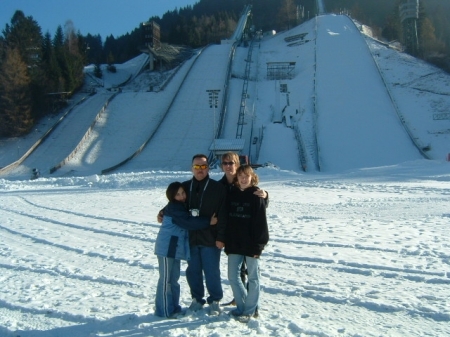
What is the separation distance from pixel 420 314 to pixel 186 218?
75.4 inches

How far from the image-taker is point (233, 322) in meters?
3.48

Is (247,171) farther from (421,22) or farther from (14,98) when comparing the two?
(421,22)

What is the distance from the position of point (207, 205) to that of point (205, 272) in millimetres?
569

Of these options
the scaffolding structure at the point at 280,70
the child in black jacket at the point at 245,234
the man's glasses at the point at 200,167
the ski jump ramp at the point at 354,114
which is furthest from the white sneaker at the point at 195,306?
the scaffolding structure at the point at 280,70

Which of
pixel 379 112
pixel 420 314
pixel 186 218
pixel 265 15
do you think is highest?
pixel 265 15

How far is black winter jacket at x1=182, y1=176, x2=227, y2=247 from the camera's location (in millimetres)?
3541

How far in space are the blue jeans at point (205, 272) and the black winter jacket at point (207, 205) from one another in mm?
76

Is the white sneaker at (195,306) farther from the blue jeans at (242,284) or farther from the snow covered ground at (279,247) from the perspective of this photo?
the blue jeans at (242,284)

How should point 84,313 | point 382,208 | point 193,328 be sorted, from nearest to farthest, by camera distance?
point 193,328
point 84,313
point 382,208

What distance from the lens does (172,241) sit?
3.62 metres

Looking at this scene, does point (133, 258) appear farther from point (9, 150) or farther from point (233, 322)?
point (9, 150)

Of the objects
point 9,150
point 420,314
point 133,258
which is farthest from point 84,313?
point 9,150

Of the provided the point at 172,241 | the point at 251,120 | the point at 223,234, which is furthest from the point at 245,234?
the point at 251,120

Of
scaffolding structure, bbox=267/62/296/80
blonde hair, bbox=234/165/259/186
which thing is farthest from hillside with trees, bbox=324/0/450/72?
blonde hair, bbox=234/165/259/186
